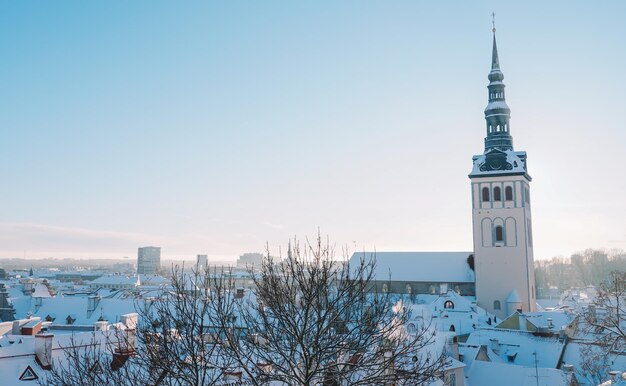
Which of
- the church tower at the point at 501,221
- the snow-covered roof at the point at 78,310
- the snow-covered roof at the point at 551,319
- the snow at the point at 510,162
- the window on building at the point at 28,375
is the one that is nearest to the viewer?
the window on building at the point at 28,375

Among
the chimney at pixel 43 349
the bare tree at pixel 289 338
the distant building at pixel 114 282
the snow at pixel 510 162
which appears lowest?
the distant building at pixel 114 282

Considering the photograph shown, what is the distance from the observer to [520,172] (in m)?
62.0

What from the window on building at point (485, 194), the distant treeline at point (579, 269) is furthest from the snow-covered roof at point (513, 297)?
the distant treeline at point (579, 269)

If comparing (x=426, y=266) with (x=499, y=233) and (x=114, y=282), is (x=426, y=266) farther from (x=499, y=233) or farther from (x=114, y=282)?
(x=114, y=282)

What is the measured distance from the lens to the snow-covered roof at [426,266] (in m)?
70.5

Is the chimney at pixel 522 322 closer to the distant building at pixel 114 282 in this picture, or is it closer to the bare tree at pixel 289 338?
the bare tree at pixel 289 338

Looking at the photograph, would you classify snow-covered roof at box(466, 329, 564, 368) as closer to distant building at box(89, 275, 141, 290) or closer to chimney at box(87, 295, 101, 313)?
chimney at box(87, 295, 101, 313)

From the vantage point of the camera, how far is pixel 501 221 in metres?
63.5

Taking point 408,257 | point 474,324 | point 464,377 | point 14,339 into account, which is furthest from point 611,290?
point 408,257

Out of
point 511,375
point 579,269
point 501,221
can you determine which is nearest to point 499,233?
point 501,221

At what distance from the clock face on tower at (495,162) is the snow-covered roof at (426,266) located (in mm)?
13600

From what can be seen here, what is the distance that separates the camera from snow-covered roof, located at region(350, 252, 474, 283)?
70500 millimetres

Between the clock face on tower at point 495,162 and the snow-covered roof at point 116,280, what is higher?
the clock face on tower at point 495,162

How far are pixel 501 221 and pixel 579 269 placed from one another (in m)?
104
